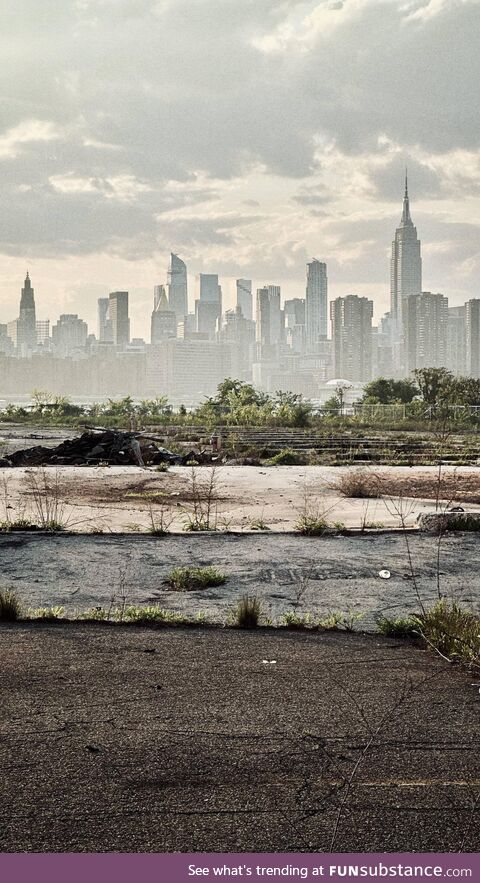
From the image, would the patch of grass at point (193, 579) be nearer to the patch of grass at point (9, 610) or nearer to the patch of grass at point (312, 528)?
the patch of grass at point (9, 610)

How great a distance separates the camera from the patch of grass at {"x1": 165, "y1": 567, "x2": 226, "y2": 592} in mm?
9044

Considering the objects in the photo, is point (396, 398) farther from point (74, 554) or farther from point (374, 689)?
point (374, 689)

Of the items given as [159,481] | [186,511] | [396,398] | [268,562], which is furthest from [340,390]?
[268,562]

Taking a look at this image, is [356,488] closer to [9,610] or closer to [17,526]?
[17,526]

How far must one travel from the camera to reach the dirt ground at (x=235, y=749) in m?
3.49

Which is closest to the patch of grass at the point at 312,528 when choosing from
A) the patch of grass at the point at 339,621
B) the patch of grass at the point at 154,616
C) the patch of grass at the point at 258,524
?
the patch of grass at the point at 258,524

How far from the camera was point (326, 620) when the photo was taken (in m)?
7.37

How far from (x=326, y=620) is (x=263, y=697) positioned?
2311 mm

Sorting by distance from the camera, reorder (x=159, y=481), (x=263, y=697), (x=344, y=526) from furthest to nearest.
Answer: (x=159, y=481) → (x=344, y=526) → (x=263, y=697)

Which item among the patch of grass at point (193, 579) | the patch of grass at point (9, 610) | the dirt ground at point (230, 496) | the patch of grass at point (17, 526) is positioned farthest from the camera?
the dirt ground at point (230, 496)

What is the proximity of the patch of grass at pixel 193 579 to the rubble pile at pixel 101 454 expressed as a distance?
16.3m

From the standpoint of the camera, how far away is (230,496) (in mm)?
18000

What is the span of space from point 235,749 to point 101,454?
2269 cm

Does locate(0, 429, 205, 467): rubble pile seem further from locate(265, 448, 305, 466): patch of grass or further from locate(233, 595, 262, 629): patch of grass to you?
locate(233, 595, 262, 629): patch of grass
